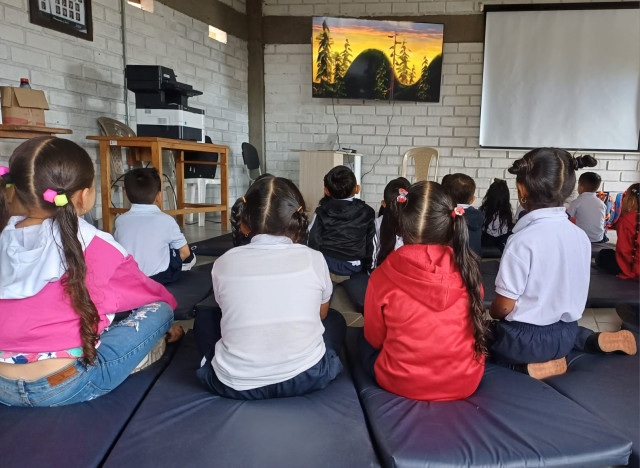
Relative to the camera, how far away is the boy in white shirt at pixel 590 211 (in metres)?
3.69

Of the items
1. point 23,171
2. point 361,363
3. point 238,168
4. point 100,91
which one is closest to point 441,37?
point 238,168

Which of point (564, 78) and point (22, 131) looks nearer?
point (22, 131)

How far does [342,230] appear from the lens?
2877 mm

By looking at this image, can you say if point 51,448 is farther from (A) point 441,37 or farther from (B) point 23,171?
(A) point 441,37

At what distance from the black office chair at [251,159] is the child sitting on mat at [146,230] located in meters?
3.10

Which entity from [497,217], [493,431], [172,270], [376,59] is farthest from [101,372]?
[376,59]

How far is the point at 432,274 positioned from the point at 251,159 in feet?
14.8

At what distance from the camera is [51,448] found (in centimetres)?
112

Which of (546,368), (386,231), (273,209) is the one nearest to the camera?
(273,209)

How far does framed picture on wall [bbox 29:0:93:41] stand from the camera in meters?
3.47

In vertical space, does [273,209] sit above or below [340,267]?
above

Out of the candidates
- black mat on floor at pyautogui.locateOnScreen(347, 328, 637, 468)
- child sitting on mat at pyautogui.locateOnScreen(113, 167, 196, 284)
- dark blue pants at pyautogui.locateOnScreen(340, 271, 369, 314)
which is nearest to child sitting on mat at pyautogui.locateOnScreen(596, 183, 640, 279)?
dark blue pants at pyautogui.locateOnScreen(340, 271, 369, 314)

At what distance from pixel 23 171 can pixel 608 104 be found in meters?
6.09

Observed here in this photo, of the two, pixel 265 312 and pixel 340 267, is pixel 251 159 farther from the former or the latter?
pixel 265 312
